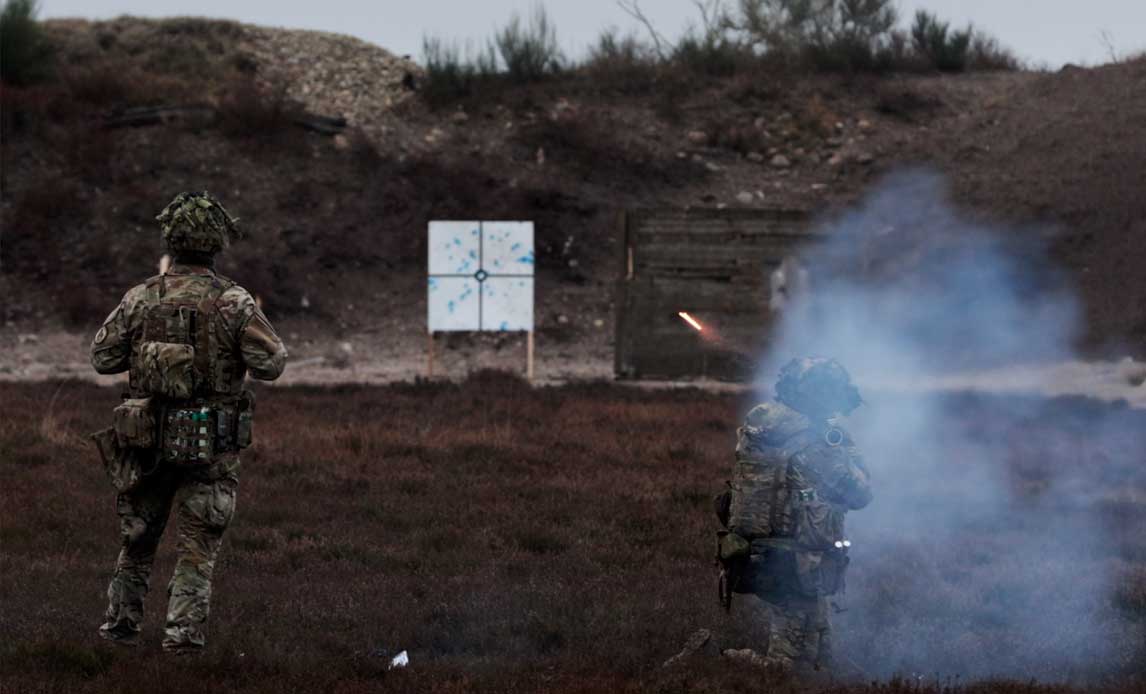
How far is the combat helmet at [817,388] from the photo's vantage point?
23.6 ft

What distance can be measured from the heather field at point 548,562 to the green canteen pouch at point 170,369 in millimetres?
1130

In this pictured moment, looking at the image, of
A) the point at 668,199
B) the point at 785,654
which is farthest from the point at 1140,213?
the point at 785,654

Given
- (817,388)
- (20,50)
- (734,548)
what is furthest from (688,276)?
(20,50)

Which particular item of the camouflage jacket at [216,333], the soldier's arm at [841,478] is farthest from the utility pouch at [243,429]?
the soldier's arm at [841,478]

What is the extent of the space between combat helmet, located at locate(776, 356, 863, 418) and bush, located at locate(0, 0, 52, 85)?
99.8 ft

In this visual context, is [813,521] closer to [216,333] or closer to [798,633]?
[798,633]

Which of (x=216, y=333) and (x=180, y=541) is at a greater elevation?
(x=216, y=333)

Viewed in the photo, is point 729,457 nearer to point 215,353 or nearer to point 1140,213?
point 215,353

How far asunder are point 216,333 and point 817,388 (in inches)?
103

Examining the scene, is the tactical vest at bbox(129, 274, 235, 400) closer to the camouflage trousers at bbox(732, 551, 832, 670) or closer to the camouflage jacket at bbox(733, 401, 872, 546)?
the camouflage jacket at bbox(733, 401, 872, 546)

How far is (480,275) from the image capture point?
2395 cm

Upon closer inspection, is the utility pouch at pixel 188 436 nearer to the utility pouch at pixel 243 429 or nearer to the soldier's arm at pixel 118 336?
the utility pouch at pixel 243 429

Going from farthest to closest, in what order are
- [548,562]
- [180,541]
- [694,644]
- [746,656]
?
[548,562], [694,644], [746,656], [180,541]

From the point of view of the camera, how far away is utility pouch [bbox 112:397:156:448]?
23.5 feet
